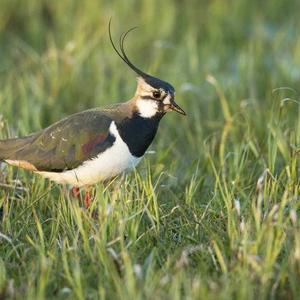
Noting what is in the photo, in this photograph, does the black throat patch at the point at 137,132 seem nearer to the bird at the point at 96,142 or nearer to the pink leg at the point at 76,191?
the bird at the point at 96,142

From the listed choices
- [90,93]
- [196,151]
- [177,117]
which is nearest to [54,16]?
[90,93]

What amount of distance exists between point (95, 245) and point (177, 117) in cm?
313

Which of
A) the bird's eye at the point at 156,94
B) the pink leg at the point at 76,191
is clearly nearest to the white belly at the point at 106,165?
the pink leg at the point at 76,191

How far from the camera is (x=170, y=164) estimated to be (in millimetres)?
5707

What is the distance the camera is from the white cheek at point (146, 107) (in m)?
5.11

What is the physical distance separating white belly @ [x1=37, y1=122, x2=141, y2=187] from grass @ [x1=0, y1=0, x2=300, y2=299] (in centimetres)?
9

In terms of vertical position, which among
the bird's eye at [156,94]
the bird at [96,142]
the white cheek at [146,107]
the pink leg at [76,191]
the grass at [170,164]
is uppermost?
the bird's eye at [156,94]

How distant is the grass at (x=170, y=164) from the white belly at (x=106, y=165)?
9 cm

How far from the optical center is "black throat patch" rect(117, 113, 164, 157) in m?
4.95

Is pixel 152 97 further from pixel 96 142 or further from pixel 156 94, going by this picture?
pixel 96 142

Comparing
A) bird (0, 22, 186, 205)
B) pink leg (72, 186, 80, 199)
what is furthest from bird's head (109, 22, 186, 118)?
pink leg (72, 186, 80, 199)

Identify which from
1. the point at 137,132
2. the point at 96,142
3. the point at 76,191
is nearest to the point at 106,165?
the point at 96,142

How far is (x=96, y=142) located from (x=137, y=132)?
9.7 inches

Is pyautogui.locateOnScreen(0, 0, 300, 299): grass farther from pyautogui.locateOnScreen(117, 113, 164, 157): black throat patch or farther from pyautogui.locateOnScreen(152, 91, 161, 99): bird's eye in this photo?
pyautogui.locateOnScreen(152, 91, 161, 99): bird's eye
